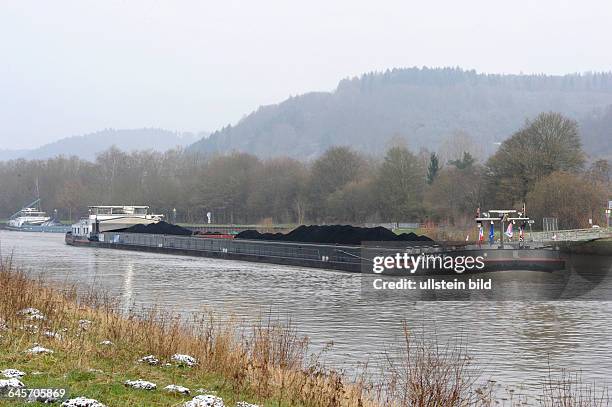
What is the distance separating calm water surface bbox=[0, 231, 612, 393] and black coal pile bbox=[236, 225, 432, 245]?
8.24 m

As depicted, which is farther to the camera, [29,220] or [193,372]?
[29,220]

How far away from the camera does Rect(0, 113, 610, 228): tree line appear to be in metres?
71.6

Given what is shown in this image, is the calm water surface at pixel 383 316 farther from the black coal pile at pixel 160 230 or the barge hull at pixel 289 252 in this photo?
the black coal pile at pixel 160 230

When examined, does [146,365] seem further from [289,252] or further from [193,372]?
[289,252]

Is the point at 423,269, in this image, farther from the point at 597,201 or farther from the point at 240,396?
the point at 597,201

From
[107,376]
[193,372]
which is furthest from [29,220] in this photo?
[107,376]

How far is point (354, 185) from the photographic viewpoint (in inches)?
3824

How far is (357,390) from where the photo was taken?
11602 mm

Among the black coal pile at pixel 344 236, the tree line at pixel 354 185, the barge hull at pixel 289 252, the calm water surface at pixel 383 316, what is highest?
the tree line at pixel 354 185

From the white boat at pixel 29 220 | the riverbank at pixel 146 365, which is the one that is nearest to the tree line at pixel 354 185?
the white boat at pixel 29 220

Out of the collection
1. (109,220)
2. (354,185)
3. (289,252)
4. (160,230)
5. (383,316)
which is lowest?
(383,316)

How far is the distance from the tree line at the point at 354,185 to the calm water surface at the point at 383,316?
3616 centimetres

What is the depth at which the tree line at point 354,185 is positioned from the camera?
235 feet

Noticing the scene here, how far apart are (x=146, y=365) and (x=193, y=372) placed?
79cm
